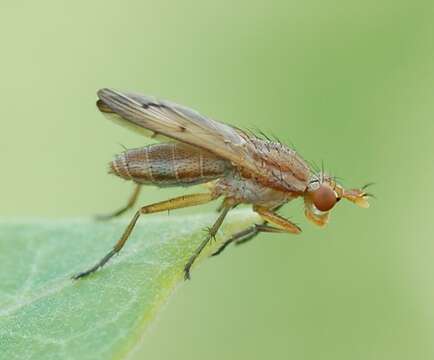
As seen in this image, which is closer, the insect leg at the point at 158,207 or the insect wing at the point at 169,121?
the insect leg at the point at 158,207

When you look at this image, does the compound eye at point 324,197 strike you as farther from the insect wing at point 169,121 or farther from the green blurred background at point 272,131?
the green blurred background at point 272,131

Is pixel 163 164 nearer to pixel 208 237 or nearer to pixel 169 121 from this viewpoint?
pixel 169 121

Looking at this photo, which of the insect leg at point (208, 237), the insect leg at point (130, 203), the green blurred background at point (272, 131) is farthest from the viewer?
the green blurred background at point (272, 131)

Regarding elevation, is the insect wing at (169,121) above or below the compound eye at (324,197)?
above

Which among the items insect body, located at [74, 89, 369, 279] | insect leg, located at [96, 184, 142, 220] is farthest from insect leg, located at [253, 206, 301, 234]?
insect leg, located at [96, 184, 142, 220]

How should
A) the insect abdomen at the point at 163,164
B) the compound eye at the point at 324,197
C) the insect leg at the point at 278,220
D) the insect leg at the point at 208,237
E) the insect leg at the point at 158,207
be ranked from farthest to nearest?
the compound eye at the point at 324,197
the insect leg at the point at 278,220
the insect abdomen at the point at 163,164
the insect leg at the point at 158,207
the insect leg at the point at 208,237

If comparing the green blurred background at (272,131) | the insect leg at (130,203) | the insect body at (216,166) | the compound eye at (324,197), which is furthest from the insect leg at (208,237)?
the green blurred background at (272,131)

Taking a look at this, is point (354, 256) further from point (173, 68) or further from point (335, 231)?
point (173, 68)
